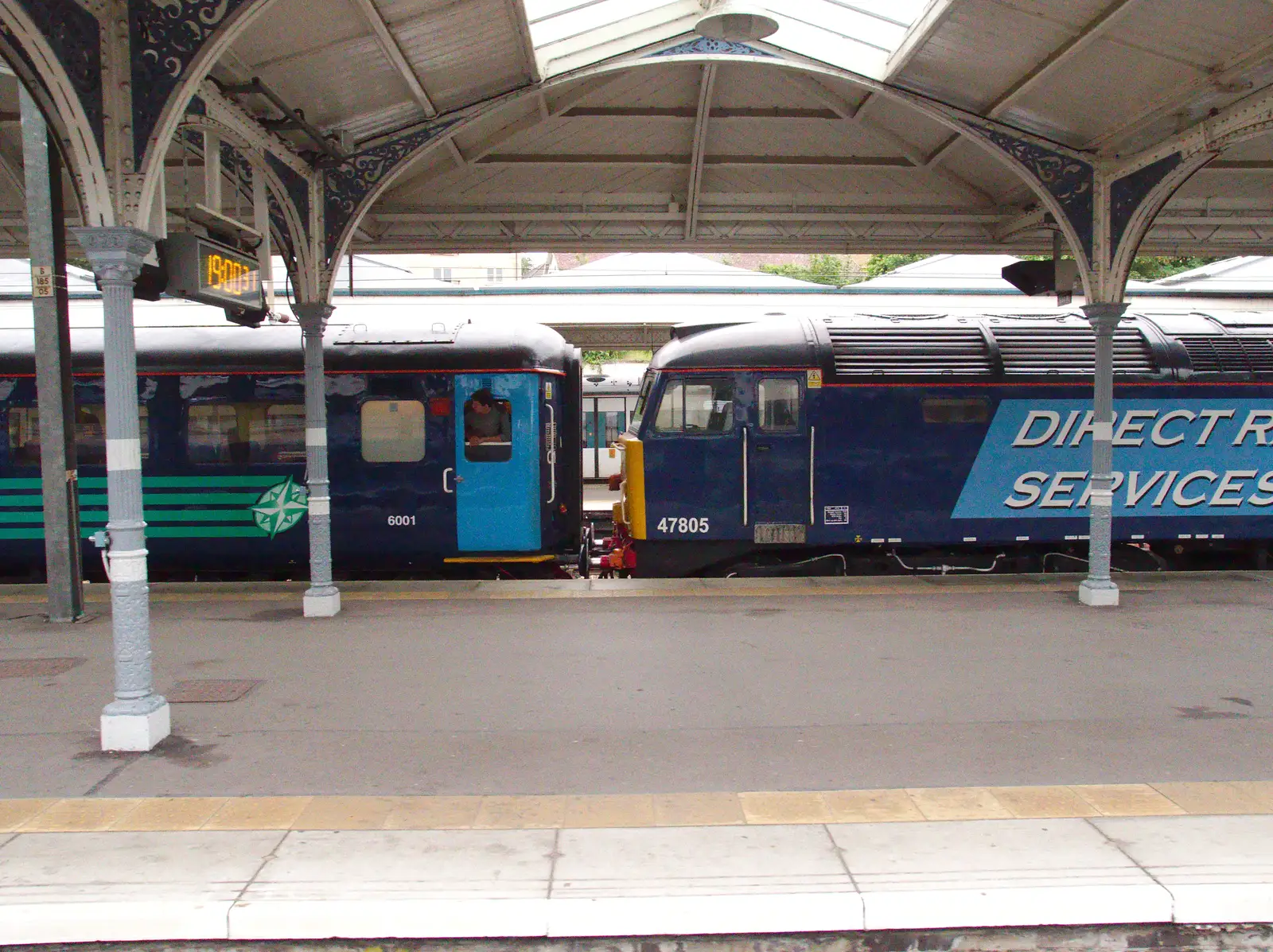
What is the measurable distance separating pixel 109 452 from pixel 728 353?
6291 millimetres

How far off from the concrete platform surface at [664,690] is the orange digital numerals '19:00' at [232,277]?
2.85 metres

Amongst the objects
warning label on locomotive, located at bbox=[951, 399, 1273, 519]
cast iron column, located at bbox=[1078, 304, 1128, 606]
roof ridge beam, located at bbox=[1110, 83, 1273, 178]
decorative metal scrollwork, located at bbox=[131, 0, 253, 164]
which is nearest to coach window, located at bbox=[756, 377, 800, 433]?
warning label on locomotive, located at bbox=[951, 399, 1273, 519]

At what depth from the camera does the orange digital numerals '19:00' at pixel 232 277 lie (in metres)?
6.68

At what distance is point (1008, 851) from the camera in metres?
4.20

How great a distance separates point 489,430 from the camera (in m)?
10.4

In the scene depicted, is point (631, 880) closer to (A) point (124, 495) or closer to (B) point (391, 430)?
(A) point (124, 495)

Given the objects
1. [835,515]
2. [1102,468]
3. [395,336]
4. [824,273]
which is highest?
[824,273]

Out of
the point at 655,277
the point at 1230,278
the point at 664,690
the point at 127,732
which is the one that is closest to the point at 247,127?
the point at 127,732

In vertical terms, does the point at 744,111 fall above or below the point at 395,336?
above

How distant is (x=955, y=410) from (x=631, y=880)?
7647 mm

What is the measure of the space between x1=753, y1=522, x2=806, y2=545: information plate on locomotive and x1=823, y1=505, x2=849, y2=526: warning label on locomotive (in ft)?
0.98

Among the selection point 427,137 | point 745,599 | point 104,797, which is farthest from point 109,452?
point 745,599

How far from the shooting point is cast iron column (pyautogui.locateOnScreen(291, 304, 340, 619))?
28.2 ft

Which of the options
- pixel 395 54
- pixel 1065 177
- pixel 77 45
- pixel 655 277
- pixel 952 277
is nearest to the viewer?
pixel 77 45
